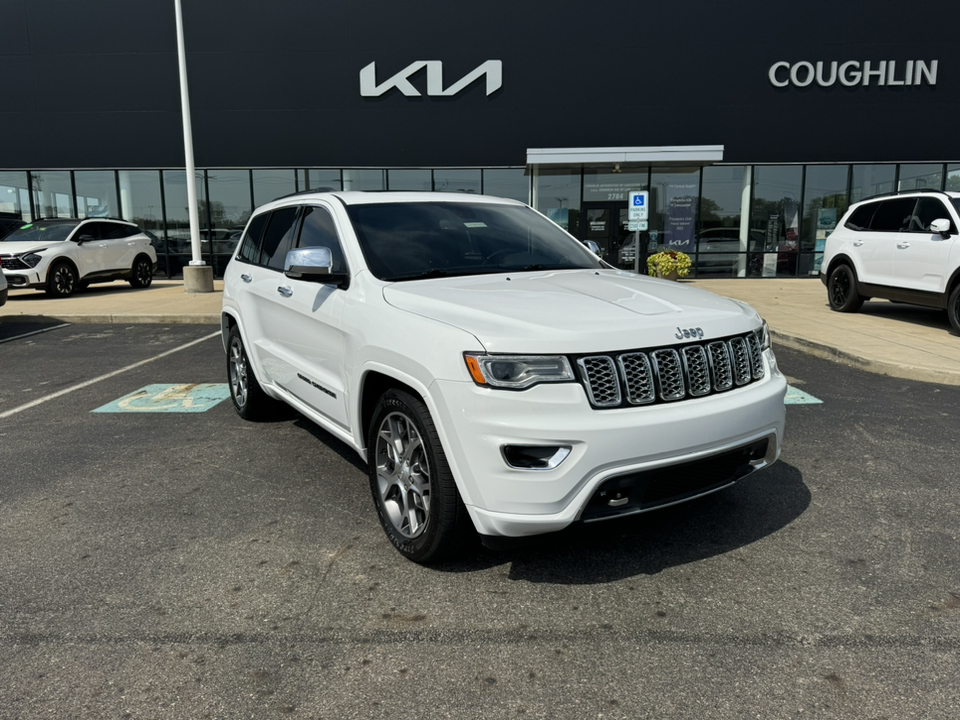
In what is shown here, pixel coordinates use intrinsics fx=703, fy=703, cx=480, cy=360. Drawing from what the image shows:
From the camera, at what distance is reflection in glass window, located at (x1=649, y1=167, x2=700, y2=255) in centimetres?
2145

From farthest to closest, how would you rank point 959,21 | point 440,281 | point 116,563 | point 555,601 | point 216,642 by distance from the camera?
point 959,21
point 440,281
point 116,563
point 555,601
point 216,642

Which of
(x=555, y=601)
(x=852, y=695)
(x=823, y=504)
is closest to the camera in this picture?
(x=852, y=695)

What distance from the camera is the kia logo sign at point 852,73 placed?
20625mm

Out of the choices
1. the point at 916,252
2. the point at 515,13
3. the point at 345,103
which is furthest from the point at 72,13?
the point at 916,252

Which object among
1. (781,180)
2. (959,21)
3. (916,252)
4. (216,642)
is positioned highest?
(959,21)

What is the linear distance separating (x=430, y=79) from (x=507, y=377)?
20.0m

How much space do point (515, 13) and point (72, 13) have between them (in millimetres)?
13384

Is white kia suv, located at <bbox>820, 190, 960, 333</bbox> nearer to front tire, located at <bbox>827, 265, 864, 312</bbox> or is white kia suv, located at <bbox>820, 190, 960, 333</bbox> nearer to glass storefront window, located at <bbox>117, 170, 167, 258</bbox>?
front tire, located at <bbox>827, 265, 864, 312</bbox>

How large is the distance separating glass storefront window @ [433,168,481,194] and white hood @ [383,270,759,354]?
59.7 ft

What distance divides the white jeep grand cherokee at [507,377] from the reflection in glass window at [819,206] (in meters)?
20.0

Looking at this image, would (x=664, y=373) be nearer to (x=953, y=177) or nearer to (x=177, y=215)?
(x=177, y=215)

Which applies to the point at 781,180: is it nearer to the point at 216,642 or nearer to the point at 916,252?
the point at 916,252

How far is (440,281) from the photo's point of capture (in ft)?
12.2

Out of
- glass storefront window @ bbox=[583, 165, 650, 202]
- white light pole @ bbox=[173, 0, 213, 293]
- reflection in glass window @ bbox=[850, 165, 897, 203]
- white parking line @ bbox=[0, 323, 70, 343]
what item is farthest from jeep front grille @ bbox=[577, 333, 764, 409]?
reflection in glass window @ bbox=[850, 165, 897, 203]
